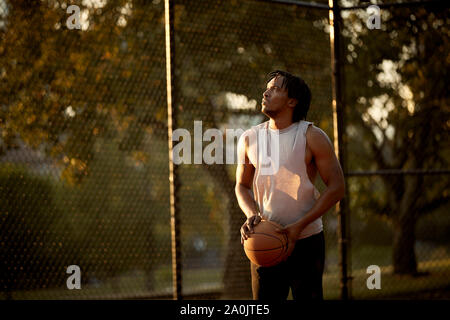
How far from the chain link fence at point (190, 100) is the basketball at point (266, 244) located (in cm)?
340

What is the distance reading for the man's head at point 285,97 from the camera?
303cm

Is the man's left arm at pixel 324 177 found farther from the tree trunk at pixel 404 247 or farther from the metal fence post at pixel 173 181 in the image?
the tree trunk at pixel 404 247

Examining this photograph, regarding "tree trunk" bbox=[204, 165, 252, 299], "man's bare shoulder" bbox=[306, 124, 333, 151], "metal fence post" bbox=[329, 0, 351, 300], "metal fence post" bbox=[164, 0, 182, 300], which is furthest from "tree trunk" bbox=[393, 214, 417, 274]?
"man's bare shoulder" bbox=[306, 124, 333, 151]

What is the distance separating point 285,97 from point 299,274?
1.00 meters

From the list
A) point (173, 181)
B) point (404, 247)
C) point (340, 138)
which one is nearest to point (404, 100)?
point (404, 247)

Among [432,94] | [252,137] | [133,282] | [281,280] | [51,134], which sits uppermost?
[432,94]

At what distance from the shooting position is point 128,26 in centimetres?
777

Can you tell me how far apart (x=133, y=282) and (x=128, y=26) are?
350 inches

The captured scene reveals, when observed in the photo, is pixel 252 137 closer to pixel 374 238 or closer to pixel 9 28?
pixel 9 28

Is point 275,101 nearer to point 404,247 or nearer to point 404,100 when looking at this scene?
point 404,100

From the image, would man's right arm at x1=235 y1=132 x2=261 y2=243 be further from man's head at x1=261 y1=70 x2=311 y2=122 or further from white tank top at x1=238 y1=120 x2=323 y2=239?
man's head at x1=261 y1=70 x2=311 y2=122

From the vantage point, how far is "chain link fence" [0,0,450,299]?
6543 mm

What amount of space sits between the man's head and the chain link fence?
10.5 ft

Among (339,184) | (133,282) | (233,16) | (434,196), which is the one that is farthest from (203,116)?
(133,282)
